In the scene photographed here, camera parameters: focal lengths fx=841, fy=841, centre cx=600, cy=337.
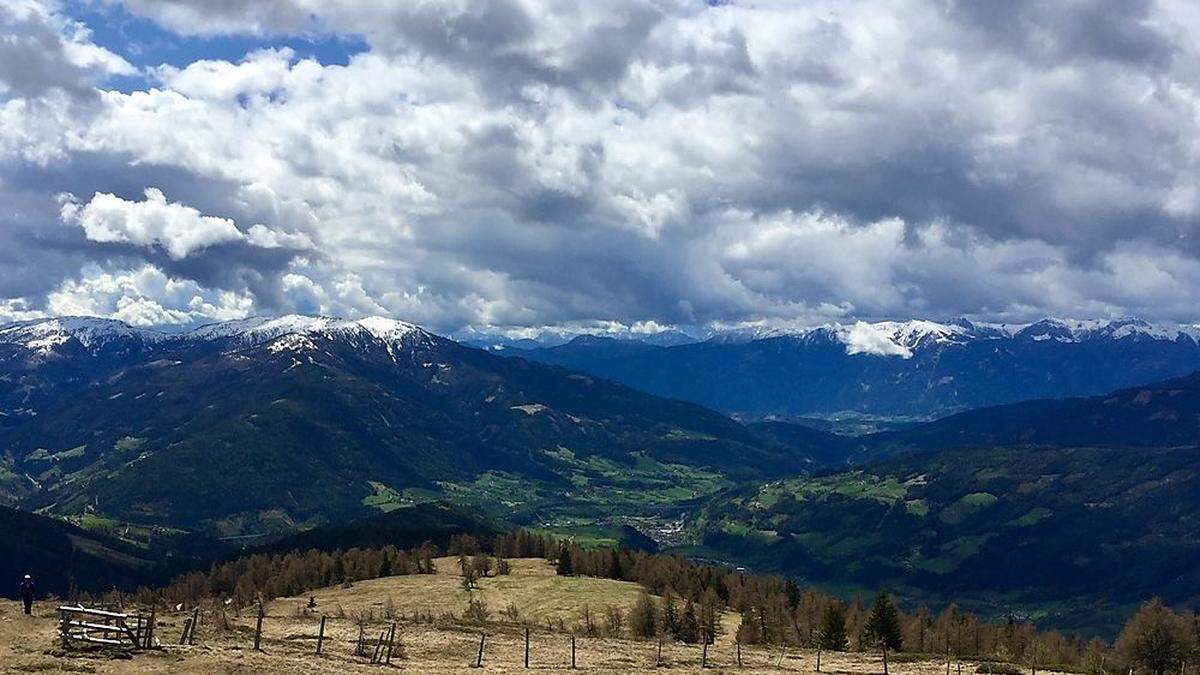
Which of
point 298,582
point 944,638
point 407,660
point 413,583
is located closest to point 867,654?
point 944,638

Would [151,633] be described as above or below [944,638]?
above

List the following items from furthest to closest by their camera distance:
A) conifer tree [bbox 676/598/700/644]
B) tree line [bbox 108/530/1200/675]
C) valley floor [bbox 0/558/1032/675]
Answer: conifer tree [bbox 676/598/700/644] → tree line [bbox 108/530/1200/675] → valley floor [bbox 0/558/1032/675]

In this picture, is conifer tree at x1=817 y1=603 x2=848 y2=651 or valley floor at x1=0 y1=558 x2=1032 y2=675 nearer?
valley floor at x1=0 y1=558 x2=1032 y2=675

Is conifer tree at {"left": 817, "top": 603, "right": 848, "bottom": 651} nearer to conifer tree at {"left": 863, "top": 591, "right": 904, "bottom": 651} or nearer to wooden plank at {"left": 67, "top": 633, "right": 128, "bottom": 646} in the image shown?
conifer tree at {"left": 863, "top": 591, "right": 904, "bottom": 651}

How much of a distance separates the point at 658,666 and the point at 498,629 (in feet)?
119

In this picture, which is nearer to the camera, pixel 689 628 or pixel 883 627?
pixel 689 628

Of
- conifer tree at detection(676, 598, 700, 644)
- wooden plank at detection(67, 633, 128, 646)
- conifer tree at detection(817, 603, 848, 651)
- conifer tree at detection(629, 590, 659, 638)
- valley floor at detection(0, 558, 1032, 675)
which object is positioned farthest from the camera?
conifer tree at detection(629, 590, 659, 638)

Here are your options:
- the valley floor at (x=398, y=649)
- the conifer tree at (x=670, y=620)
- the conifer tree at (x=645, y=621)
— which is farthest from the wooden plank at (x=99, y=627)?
the conifer tree at (x=670, y=620)

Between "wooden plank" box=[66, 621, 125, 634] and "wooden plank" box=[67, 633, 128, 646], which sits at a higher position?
"wooden plank" box=[66, 621, 125, 634]

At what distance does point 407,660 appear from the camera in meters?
70.7

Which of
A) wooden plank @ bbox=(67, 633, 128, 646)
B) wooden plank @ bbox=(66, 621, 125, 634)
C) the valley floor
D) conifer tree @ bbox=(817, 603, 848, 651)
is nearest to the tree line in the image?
conifer tree @ bbox=(817, 603, 848, 651)

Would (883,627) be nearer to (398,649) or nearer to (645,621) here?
(645,621)

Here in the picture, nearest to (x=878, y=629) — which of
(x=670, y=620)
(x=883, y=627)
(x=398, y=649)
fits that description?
(x=883, y=627)

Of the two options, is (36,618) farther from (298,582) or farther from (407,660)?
(298,582)
